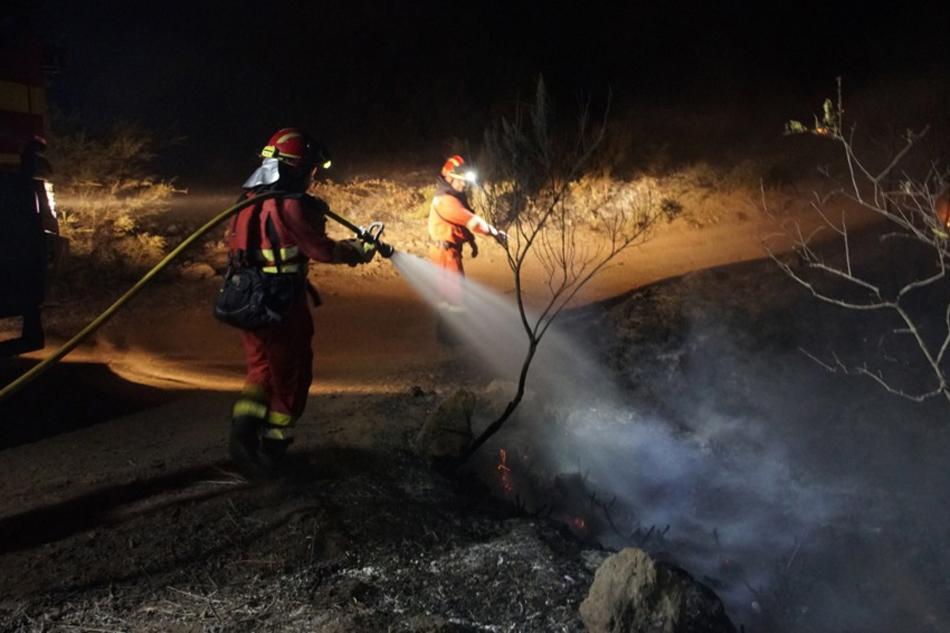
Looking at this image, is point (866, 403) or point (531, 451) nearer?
point (531, 451)

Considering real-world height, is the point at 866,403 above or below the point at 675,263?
below

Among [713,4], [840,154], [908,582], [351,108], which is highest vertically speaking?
[713,4]

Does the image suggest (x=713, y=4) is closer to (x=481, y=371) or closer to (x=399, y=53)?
(x=399, y=53)

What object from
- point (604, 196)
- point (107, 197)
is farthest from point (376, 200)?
point (107, 197)

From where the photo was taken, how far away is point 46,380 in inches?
243

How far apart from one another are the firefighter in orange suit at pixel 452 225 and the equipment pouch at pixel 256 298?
3.12 m

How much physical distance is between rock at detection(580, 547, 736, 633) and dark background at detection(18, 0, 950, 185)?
1358 cm

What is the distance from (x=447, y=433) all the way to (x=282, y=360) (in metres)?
1.32

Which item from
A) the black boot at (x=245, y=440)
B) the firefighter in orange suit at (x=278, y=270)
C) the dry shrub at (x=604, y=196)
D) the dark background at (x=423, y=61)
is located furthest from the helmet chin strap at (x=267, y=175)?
the dark background at (x=423, y=61)

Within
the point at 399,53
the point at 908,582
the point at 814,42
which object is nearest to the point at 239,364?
the point at 908,582

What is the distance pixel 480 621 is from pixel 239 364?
5076 millimetres

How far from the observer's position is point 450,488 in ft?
14.6

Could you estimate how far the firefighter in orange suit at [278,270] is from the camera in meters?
3.91

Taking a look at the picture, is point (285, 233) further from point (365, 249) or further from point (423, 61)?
point (423, 61)
